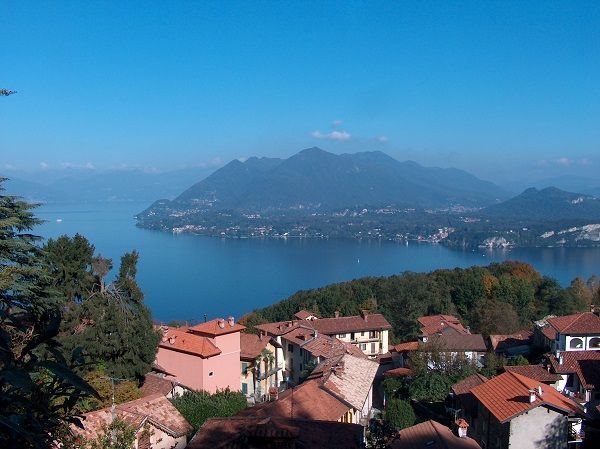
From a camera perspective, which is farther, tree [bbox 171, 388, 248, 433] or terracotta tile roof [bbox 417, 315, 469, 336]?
terracotta tile roof [bbox 417, 315, 469, 336]

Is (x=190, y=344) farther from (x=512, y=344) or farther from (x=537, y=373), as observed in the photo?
(x=512, y=344)

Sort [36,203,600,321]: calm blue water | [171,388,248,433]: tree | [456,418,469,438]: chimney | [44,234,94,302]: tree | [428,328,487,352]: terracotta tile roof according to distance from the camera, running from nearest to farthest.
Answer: [456,418,469,438]: chimney < [171,388,248,433]: tree < [44,234,94,302]: tree < [428,328,487,352]: terracotta tile roof < [36,203,600,321]: calm blue water

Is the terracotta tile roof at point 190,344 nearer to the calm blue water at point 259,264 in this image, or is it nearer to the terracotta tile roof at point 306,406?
the terracotta tile roof at point 306,406

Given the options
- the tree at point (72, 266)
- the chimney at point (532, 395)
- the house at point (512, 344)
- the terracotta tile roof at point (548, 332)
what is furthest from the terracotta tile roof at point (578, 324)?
the tree at point (72, 266)

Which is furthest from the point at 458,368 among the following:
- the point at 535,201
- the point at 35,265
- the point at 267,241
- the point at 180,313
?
the point at 535,201

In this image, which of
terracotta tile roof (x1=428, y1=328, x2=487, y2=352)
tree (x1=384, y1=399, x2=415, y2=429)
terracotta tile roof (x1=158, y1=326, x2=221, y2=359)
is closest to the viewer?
tree (x1=384, y1=399, x2=415, y2=429)

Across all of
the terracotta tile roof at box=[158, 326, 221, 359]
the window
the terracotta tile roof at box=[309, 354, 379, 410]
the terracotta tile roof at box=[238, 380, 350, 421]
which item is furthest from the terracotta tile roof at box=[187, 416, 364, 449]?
the window

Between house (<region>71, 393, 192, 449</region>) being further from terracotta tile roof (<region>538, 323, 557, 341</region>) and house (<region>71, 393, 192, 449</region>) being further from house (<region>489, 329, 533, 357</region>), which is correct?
house (<region>489, 329, 533, 357</region>)

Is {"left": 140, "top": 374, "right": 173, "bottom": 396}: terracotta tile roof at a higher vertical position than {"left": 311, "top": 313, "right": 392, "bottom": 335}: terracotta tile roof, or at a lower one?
higher
